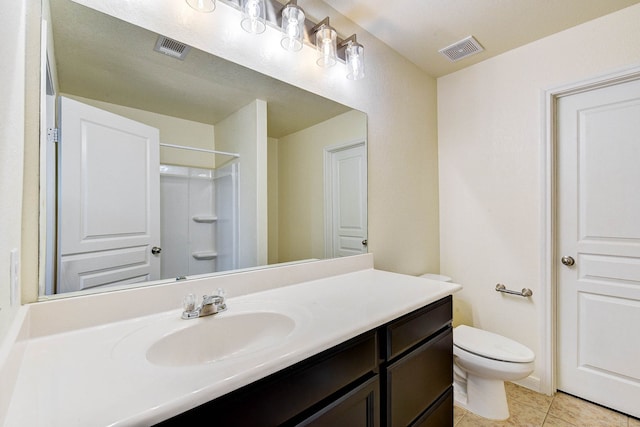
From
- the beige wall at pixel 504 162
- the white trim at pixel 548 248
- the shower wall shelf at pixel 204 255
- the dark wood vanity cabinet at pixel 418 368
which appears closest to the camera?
the dark wood vanity cabinet at pixel 418 368

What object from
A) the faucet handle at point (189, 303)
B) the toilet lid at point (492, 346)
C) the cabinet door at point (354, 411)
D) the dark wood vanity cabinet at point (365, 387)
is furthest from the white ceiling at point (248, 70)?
the toilet lid at point (492, 346)

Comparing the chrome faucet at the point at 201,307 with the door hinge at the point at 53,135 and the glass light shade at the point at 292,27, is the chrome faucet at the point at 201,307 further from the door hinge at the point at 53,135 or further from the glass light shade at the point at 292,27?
the glass light shade at the point at 292,27

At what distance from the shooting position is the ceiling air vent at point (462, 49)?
191cm

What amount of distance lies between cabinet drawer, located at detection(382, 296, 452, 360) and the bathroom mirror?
60 centimetres

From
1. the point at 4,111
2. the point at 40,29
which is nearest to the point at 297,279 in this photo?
the point at 4,111

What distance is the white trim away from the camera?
187cm

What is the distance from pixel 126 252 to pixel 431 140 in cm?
221

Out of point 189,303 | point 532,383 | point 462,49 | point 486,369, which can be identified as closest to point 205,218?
point 189,303

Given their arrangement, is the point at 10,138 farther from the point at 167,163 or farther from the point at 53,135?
the point at 167,163

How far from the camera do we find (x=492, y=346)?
1.67 m

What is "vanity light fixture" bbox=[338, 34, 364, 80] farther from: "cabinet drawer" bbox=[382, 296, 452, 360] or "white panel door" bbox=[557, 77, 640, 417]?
"white panel door" bbox=[557, 77, 640, 417]

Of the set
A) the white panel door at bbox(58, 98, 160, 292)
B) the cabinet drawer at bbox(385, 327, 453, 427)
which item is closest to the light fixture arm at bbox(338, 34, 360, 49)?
the white panel door at bbox(58, 98, 160, 292)

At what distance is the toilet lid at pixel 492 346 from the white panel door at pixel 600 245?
1.72ft

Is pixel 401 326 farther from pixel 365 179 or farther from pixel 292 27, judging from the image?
pixel 292 27
